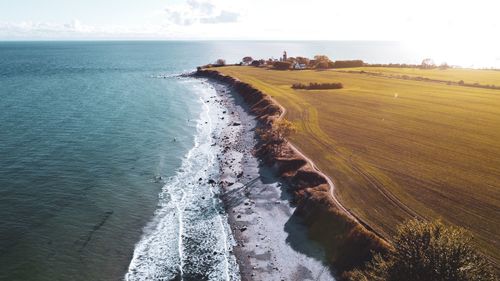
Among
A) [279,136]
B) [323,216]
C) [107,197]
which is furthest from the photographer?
[279,136]

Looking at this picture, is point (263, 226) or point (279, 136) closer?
point (263, 226)

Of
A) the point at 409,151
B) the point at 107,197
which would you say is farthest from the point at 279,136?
the point at 107,197

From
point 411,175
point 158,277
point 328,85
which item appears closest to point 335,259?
point 158,277

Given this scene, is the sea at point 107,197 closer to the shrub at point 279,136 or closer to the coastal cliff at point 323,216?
the coastal cliff at point 323,216

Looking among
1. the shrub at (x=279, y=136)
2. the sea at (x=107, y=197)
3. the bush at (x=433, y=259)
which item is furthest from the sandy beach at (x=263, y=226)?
the bush at (x=433, y=259)

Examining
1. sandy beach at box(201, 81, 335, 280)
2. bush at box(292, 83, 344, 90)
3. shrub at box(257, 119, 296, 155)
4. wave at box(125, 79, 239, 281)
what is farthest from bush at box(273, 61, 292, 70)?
wave at box(125, 79, 239, 281)

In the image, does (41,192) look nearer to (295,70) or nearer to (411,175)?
(411,175)

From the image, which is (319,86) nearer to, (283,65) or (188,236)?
(283,65)
